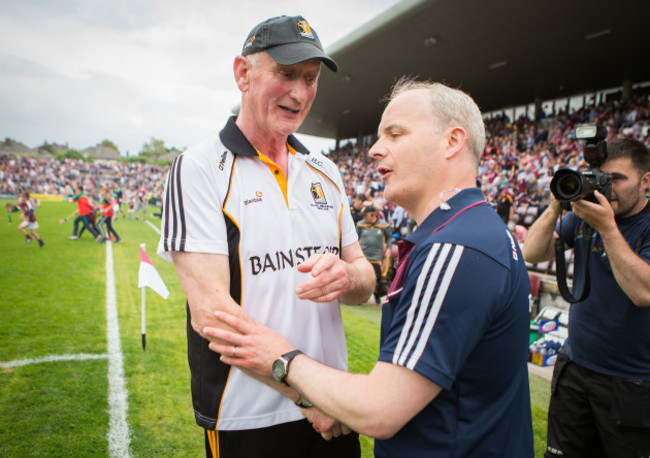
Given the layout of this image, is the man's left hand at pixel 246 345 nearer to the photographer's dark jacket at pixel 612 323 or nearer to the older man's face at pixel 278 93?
the older man's face at pixel 278 93

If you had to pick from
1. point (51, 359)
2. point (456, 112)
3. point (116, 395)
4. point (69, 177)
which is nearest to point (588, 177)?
point (456, 112)

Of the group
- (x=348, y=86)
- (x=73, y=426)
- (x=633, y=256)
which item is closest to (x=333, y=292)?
(x=633, y=256)

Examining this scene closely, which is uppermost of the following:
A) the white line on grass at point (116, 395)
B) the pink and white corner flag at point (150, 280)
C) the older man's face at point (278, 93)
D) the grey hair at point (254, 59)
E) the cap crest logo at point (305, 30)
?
the cap crest logo at point (305, 30)

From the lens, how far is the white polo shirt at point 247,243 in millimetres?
1488

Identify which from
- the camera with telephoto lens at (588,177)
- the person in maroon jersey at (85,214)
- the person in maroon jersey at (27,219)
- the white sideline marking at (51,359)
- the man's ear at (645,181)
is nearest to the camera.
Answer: the camera with telephoto lens at (588,177)

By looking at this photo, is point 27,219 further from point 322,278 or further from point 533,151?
point 533,151

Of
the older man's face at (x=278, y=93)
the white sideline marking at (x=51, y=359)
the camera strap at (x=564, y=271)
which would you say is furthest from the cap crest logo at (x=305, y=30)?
the white sideline marking at (x=51, y=359)

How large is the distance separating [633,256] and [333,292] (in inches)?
75.4

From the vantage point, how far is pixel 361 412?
113 centimetres

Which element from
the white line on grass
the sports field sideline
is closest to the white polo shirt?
the sports field sideline

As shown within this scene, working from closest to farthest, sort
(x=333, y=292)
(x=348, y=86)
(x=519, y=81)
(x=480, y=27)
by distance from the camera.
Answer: (x=333, y=292) → (x=480, y=27) → (x=519, y=81) → (x=348, y=86)

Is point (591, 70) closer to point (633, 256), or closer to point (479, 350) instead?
point (633, 256)

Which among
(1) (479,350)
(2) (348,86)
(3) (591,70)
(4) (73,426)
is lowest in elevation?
(4) (73,426)

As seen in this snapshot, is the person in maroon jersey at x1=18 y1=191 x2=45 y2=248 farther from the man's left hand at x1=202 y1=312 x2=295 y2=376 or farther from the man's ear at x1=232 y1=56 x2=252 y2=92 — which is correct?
the man's left hand at x1=202 y1=312 x2=295 y2=376
